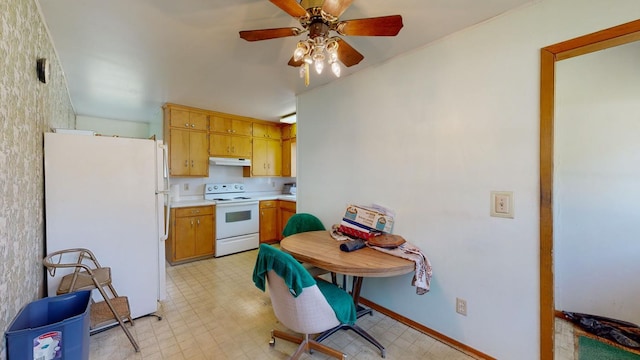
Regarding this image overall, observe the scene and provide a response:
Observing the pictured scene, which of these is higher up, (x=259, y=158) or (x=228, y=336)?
(x=259, y=158)

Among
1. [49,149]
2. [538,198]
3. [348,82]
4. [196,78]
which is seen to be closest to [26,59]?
[49,149]

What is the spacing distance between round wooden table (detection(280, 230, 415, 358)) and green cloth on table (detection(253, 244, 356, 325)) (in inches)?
8.1

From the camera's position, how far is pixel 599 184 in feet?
7.08

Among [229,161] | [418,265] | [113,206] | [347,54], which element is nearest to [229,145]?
[229,161]

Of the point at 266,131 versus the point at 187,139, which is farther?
the point at 266,131

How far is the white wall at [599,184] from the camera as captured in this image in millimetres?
2029

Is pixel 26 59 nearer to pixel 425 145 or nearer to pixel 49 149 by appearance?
pixel 49 149

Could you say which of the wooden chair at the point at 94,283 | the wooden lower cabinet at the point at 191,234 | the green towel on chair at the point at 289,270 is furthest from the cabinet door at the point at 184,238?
the green towel on chair at the point at 289,270

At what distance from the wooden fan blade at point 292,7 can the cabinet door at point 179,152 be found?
10.2 feet

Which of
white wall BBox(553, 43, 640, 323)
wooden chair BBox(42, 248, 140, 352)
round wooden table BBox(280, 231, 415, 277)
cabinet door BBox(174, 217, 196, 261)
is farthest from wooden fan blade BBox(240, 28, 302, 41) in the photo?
cabinet door BBox(174, 217, 196, 261)

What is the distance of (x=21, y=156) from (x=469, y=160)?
9.19ft

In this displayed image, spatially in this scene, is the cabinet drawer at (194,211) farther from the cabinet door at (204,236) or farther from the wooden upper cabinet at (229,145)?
the wooden upper cabinet at (229,145)

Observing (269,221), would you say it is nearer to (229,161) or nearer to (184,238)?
(229,161)

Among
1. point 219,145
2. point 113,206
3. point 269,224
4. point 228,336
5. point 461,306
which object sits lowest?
point 228,336
